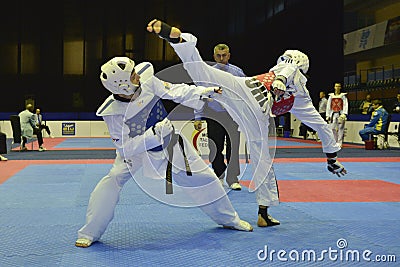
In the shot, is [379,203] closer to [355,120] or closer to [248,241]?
[248,241]

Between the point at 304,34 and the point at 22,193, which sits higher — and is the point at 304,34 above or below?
above

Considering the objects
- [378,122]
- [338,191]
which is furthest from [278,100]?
[378,122]

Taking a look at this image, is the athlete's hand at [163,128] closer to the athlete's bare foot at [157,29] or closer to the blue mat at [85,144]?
the athlete's bare foot at [157,29]

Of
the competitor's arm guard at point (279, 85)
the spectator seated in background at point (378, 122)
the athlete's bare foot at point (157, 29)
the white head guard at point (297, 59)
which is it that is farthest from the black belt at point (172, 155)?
the spectator seated in background at point (378, 122)

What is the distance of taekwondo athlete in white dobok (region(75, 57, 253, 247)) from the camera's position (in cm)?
338

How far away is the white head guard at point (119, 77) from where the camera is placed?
3.38 m

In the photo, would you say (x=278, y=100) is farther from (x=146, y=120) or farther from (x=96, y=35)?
(x=96, y=35)

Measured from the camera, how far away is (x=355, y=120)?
16.8 meters

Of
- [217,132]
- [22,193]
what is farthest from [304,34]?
[22,193]

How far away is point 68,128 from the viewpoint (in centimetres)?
2070

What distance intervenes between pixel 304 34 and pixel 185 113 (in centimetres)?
1608

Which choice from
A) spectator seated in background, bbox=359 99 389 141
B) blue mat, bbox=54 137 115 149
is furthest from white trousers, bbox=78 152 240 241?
blue mat, bbox=54 137 115 149

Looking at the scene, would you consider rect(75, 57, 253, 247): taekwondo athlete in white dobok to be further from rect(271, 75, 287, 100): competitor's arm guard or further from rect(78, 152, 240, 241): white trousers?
rect(271, 75, 287, 100): competitor's arm guard

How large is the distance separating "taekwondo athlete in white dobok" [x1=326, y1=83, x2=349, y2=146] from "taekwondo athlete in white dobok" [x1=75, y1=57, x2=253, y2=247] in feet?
31.8
